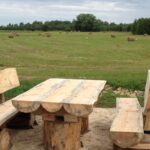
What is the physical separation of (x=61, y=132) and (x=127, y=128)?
0.85 meters

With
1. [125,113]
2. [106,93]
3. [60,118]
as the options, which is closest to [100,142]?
[125,113]

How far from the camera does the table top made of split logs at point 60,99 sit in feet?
17.5

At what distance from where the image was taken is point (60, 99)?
5.56 m

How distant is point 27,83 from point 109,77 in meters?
2.08

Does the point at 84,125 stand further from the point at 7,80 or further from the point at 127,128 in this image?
the point at 127,128

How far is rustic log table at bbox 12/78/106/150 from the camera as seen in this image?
5.36 m

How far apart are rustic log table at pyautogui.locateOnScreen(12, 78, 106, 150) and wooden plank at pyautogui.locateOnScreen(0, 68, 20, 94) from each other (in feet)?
2.60

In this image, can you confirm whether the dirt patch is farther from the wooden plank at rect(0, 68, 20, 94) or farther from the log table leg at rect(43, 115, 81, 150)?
the wooden plank at rect(0, 68, 20, 94)

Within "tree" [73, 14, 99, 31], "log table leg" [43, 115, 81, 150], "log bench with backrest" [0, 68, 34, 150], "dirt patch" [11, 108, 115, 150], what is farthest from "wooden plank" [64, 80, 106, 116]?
"tree" [73, 14, 99, 31]

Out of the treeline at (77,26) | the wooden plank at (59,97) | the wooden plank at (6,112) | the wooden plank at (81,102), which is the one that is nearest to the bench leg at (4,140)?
the wooden plank at (6,112)

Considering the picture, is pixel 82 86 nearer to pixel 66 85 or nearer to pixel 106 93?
pixel 66 85

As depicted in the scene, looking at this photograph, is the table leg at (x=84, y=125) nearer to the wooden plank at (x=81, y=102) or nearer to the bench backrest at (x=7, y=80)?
the wooden plank at (x=81, y=102)

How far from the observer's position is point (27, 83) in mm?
10828

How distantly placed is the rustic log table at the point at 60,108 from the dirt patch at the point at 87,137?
Answer: 48 centimetres
